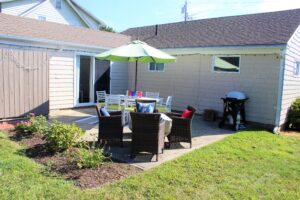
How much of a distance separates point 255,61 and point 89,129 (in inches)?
227

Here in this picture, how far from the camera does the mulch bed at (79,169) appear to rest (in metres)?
4.01

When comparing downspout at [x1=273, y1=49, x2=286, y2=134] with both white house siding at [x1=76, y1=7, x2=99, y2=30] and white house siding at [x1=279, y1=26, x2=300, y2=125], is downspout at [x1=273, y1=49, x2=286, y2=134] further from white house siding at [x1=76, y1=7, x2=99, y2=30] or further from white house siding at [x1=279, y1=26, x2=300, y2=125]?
white house siding at [x1=76, y1=7, x2=99, y2=30]

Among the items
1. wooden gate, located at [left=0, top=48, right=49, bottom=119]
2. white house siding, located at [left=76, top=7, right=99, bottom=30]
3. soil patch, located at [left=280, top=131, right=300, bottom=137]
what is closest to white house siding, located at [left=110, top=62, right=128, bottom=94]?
wooden gate, located at [left=0, top=48, right=49, bottom=119]

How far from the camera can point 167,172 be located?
173 inches

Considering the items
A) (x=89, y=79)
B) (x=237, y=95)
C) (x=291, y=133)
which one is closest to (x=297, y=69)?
(x=291, y=133)

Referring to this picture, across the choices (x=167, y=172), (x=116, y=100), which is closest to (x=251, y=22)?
(x=116, y=100)

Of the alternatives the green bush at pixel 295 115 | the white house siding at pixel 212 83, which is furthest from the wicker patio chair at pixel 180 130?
the green bush at pixel 295 115

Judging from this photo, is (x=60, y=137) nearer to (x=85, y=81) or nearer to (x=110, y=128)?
(x=110, y=128)

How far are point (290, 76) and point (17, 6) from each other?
674 inches

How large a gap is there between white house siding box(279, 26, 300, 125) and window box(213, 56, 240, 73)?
5.07 ft

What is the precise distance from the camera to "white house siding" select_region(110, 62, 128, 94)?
39.9 ft

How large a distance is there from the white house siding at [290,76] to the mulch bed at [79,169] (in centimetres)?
636

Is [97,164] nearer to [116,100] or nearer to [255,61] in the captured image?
[116,100]

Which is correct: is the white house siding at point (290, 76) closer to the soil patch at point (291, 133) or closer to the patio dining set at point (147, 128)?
the soil patch at point (291, 133)
